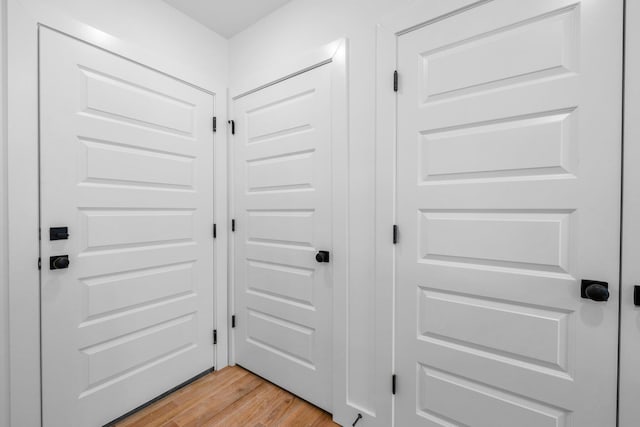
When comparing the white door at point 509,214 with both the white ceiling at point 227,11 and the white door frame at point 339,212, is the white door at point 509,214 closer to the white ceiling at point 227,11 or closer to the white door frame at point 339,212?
the white door frame at point 339,212

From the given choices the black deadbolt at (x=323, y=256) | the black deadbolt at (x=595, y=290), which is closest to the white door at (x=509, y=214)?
the black deadbolt at (x=595, y=290)

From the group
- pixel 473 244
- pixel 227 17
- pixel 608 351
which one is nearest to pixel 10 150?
pixel 227 17

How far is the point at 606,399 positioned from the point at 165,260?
2.26m

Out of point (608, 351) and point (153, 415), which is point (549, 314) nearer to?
point (608, 351)

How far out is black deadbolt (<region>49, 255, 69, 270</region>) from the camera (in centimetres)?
141

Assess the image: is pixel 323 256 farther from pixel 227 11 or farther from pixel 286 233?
pixel 227 11

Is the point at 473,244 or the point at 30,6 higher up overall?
the point at 30,6

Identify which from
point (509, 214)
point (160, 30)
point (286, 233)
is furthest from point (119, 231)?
point (509, 214)

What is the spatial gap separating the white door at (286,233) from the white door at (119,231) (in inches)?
11.3

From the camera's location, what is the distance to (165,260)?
1.86m

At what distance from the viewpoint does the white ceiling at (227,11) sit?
185cm

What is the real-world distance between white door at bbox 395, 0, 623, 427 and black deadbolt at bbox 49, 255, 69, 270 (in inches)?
67.5

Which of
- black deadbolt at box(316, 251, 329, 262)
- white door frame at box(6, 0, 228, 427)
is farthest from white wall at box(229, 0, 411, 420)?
white door frame at box(6, 0, 228, 427)

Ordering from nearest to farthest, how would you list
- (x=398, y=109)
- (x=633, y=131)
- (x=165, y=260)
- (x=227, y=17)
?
(x=633, y=131), (x=398, y=109), (x=165, y=260), (x=227, y=17)
